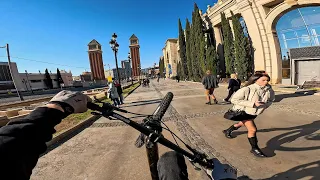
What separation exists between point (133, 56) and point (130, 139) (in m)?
105

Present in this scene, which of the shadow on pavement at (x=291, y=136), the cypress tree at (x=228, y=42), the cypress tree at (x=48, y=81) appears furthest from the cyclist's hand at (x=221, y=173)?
the cypress tree at (x=48, y=81)

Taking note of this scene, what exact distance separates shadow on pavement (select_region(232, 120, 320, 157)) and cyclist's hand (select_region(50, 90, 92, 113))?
3.88 meters

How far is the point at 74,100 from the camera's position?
3.91 ft

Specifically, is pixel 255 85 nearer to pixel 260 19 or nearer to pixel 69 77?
pixel 260 19

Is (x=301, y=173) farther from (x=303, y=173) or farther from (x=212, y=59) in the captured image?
(x=212, y=59)

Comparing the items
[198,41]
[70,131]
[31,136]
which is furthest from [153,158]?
[198,41]

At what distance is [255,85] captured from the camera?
142 inches

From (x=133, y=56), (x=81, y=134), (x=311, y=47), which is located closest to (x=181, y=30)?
(x=311, y=47)

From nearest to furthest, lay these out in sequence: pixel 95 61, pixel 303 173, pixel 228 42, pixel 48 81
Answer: pixel 303 173, pixel 228 42, pixel 48 81, pixel 95 61

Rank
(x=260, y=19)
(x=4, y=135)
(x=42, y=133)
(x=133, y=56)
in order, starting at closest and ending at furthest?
(x=4, y=135) < (x=42, y=133) < (x=260, y=19) < (x=133, y=56)

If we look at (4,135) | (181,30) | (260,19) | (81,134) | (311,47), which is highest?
(181,30)

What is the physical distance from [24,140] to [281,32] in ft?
65.3

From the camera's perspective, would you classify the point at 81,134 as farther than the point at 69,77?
No

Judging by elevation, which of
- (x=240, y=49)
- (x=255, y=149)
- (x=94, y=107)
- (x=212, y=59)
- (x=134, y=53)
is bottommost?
(x=255, y=149)
